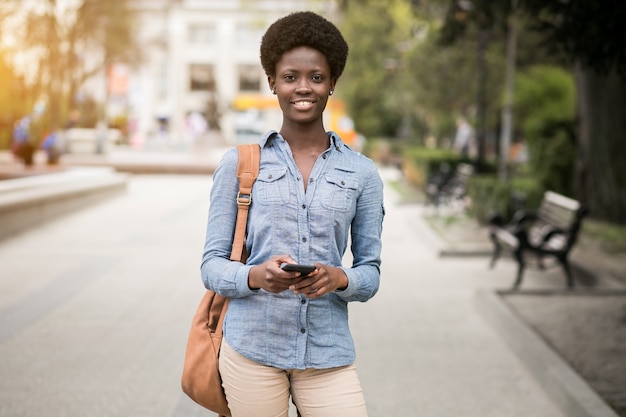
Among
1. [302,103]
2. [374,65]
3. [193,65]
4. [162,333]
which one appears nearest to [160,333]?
[162,333]

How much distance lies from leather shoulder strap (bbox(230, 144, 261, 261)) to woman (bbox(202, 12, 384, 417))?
0.07 feet

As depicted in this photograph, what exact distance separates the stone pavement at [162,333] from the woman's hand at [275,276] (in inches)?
114

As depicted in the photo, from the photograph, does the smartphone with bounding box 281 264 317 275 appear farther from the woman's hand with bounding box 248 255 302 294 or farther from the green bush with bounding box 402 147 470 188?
the green bush with bounding box 402 147 470 188

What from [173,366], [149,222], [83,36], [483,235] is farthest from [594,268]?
[83,36]

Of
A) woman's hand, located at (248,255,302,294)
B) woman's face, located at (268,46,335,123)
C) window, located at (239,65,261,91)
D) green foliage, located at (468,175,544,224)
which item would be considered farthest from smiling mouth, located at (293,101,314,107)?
window, located at (239,65,261,91)

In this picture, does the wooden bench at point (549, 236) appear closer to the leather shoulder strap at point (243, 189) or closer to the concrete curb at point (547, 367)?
the concrete curb at point (547, 367)

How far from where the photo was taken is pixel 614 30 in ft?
23.5

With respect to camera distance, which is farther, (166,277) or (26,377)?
(166,277)

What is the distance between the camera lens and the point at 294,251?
101 inches

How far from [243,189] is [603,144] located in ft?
40.9

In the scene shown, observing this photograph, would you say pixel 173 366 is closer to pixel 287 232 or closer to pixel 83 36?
pixel 287 232

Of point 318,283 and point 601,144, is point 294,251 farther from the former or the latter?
point 601,144

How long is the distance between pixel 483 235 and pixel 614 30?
20.8 ft

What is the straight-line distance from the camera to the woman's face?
103 inches
